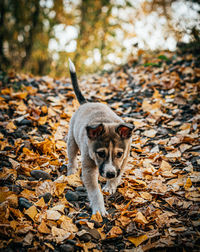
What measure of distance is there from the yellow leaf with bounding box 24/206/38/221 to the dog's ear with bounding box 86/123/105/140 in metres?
1.17

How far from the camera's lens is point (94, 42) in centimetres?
1070

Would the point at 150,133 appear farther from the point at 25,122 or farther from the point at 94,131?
the point at 25,122

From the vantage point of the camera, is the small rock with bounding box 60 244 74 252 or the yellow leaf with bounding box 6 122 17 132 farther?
the yellow leaf with bounding box 6 122 17 132

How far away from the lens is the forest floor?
249 cm

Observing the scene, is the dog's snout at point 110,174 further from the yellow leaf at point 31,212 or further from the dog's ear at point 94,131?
the yellow leaf at point 31,212

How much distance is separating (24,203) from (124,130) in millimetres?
1606

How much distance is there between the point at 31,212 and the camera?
2.69 metres

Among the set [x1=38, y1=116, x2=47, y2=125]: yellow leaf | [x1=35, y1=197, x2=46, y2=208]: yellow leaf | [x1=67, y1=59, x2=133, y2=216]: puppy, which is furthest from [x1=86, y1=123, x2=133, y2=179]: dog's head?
[x1=38, y1=116, x2=47, y2=125]: yellow leaf

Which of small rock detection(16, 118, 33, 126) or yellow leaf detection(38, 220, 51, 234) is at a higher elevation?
small rock detection(16, 118, 33, 126)

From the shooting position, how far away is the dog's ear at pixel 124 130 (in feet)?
10.2

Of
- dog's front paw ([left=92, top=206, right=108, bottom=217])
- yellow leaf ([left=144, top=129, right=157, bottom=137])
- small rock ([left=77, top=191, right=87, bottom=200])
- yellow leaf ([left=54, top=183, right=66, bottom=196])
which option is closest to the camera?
dog's front paw ([left=92, top=206, right=108, bottom=217])

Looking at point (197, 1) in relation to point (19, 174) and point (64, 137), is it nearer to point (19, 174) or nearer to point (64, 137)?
point (64, 137)

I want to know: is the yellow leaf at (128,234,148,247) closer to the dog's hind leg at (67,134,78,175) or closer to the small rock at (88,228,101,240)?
the small rock at (88,228,101,240)

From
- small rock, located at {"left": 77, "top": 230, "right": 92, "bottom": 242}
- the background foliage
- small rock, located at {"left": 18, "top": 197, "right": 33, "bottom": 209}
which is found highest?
the background foliage
